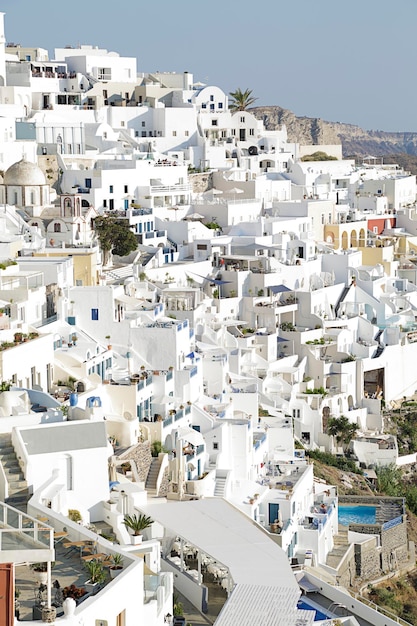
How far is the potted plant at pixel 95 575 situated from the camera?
13406 millimetres

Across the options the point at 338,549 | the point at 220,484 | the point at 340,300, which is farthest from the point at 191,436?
the point at 340,300

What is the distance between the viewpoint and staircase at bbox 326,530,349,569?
929 inches

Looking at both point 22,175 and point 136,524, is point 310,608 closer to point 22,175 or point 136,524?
point 136,524

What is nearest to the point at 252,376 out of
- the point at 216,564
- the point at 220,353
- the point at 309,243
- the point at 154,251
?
the point at 220,353

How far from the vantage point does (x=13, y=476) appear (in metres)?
16.5

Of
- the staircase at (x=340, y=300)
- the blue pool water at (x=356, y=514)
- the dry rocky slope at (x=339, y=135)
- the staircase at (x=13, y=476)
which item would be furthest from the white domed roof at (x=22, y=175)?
the dry rocky slope at (x=339, y=135)

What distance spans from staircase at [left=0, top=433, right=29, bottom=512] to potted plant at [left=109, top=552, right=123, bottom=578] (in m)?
2.08

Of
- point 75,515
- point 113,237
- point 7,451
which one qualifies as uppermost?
point 113,237

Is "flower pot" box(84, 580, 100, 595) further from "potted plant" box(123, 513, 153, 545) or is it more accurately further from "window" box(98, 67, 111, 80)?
"window" box(98, 67, 111, 80)

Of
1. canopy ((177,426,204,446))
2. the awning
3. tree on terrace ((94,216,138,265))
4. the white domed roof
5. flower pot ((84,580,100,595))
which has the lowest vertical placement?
the awning

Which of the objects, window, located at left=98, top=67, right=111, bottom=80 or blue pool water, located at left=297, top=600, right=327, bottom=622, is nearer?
blue pool water, located at left=297, top=600, right=327, bottom=622

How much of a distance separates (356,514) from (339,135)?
11574cm

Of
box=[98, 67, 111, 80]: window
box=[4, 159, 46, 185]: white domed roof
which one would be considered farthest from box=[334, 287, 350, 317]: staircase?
box=[98, 67, 111, 80]: window

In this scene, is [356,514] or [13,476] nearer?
[13,476]
